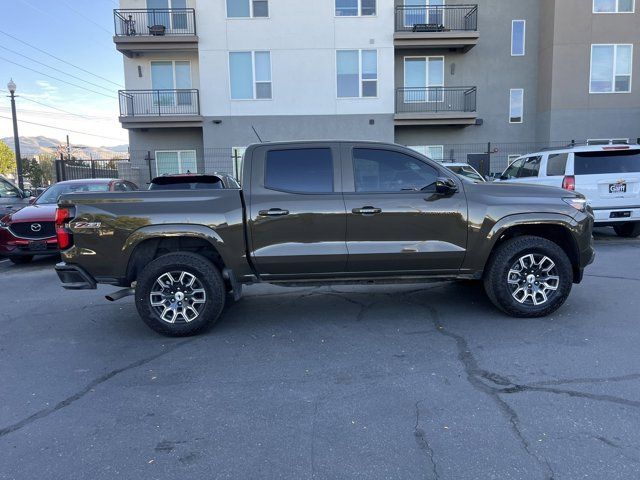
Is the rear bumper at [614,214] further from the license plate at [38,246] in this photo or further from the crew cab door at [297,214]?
the license plate at [38,246]

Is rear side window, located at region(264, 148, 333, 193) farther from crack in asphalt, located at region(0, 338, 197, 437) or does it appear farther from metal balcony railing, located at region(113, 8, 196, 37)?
metal balcony railing, located at region(113, 8, 196, 37)

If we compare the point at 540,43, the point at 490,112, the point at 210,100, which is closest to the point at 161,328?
the point at 210,100

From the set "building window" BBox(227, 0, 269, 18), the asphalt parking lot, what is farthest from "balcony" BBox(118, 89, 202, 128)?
the asphalt parking lot

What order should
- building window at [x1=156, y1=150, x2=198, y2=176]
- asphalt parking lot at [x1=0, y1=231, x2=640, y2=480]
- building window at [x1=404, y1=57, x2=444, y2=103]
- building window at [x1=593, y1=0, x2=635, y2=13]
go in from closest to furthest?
asphalt parking lot at [x1=0, y1=231, x2=640, y2=480]
building window at [x1=593, y1=0, x2=635, y2=13]
building window at [x1=156, y1=150, x2=198, y2=176]
building window at [x1=404, y1=57, x2=444, y2=103]

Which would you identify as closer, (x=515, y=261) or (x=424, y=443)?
(x=424, y=443)

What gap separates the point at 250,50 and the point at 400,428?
19.7m

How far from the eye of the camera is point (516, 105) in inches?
875

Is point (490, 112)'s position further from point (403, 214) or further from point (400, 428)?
point (400, 428)

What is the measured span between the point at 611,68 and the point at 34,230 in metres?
23.0

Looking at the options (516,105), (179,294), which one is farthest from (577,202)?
(516,105)

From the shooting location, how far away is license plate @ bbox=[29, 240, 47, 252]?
909cm

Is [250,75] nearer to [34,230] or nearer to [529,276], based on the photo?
[34,230]

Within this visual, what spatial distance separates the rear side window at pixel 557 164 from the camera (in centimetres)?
988

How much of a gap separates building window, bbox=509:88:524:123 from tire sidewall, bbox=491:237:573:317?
1905 cm
